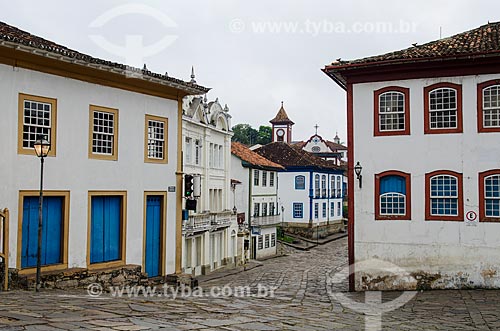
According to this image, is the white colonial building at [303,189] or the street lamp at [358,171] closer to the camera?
the street lamp at [358,171]

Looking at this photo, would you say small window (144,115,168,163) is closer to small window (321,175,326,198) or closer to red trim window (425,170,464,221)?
red trim window (425,170,464,221)

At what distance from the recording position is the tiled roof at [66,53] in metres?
13.4

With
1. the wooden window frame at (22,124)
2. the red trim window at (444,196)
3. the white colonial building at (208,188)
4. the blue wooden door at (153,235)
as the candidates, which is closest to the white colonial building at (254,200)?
the white colonial building at (208,188)

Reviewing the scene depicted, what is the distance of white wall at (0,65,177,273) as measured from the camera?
13.9 m

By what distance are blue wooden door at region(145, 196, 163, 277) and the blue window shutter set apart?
6.82 metres

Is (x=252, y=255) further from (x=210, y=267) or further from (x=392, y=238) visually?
(x=392, y=238)

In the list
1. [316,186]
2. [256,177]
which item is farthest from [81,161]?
[316,186]

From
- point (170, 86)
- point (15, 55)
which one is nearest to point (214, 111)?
point (170, 86)

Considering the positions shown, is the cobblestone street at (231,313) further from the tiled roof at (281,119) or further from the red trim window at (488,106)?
the tiled roof at (281,119)

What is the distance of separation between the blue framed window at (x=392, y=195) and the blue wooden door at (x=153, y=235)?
6.80m

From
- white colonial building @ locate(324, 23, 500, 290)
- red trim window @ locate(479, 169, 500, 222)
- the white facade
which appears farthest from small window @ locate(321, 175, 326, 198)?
red trim window @ locate(479, 169, 500, 222)

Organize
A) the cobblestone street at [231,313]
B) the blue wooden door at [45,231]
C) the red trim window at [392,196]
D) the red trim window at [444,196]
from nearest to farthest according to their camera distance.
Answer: the cobblestone street at [231,313]
the blue wooden door at [45,231]
the red trim window at [444,196]
the red trim window at [392,196]

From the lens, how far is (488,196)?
17.3 meters

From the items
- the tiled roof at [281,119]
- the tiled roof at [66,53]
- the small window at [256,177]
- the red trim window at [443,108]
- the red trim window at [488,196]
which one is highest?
the tiled roof at [281,119]
